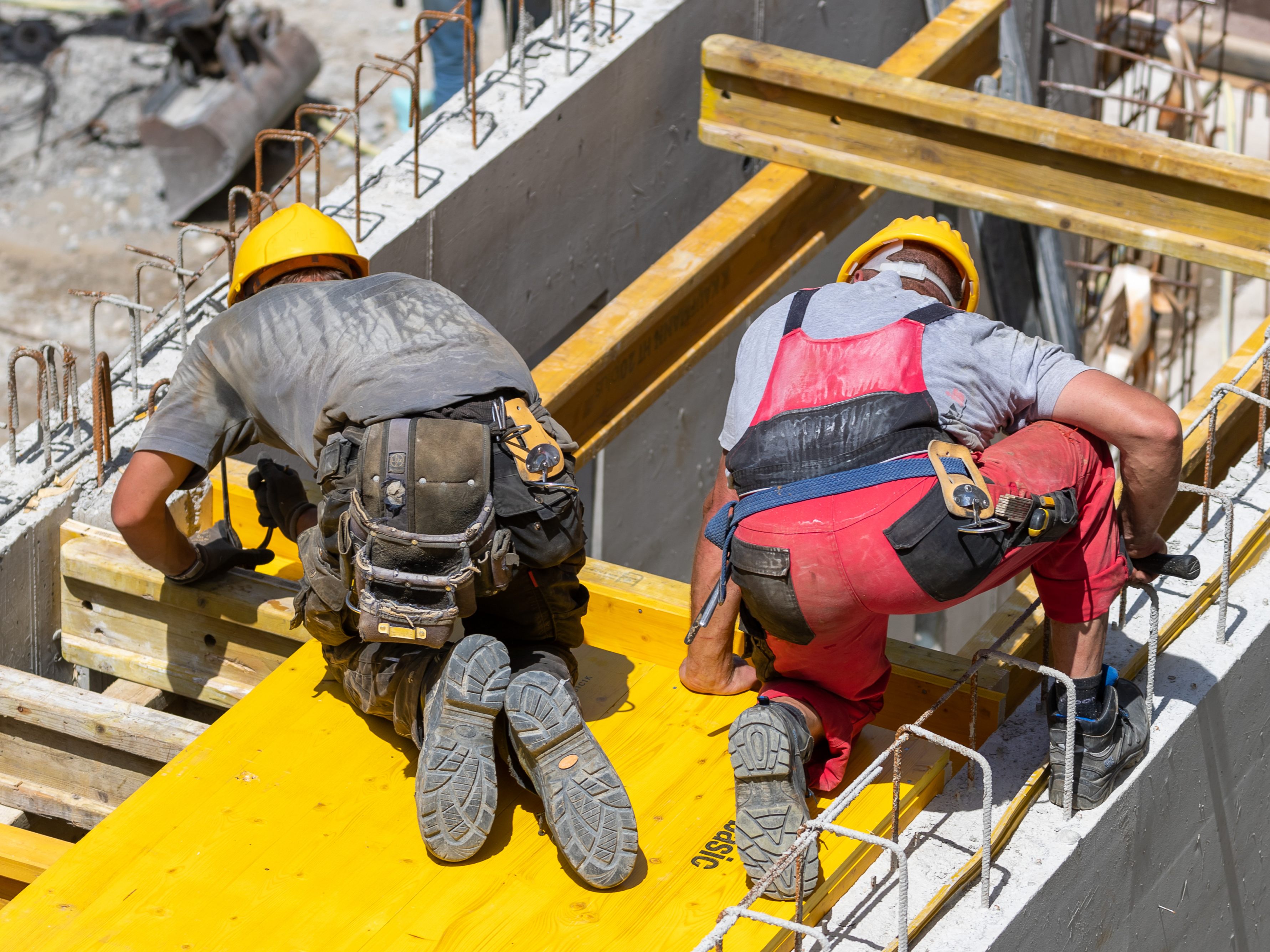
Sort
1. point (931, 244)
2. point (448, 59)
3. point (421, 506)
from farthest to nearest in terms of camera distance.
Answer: point (448, 59) < point (931, 244) < point (421, 506)

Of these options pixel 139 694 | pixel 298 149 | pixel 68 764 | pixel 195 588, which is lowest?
pixel 139 694

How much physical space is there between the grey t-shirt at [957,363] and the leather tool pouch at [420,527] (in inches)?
27.9

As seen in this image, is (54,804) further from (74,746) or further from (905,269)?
(905,269)

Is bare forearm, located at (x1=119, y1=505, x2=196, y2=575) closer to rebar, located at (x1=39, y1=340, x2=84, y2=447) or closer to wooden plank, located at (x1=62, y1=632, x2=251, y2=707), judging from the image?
wooden plank, located at (x1=62, y1=632, x2=251, y2=707)

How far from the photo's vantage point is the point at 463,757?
4.48m

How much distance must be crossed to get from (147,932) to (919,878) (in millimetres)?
2051

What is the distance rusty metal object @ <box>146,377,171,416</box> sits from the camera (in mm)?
6297

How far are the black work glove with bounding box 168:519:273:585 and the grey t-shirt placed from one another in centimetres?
212

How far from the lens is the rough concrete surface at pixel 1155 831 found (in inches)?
178

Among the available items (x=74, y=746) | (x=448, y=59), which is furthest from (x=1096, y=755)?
(x=448, y=59)

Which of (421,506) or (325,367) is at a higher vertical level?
(325,367)

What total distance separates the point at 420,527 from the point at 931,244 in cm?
167

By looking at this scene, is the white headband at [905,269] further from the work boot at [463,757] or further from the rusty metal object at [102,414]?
the rusty metal object at [102,414]

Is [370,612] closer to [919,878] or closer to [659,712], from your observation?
[659,712]
